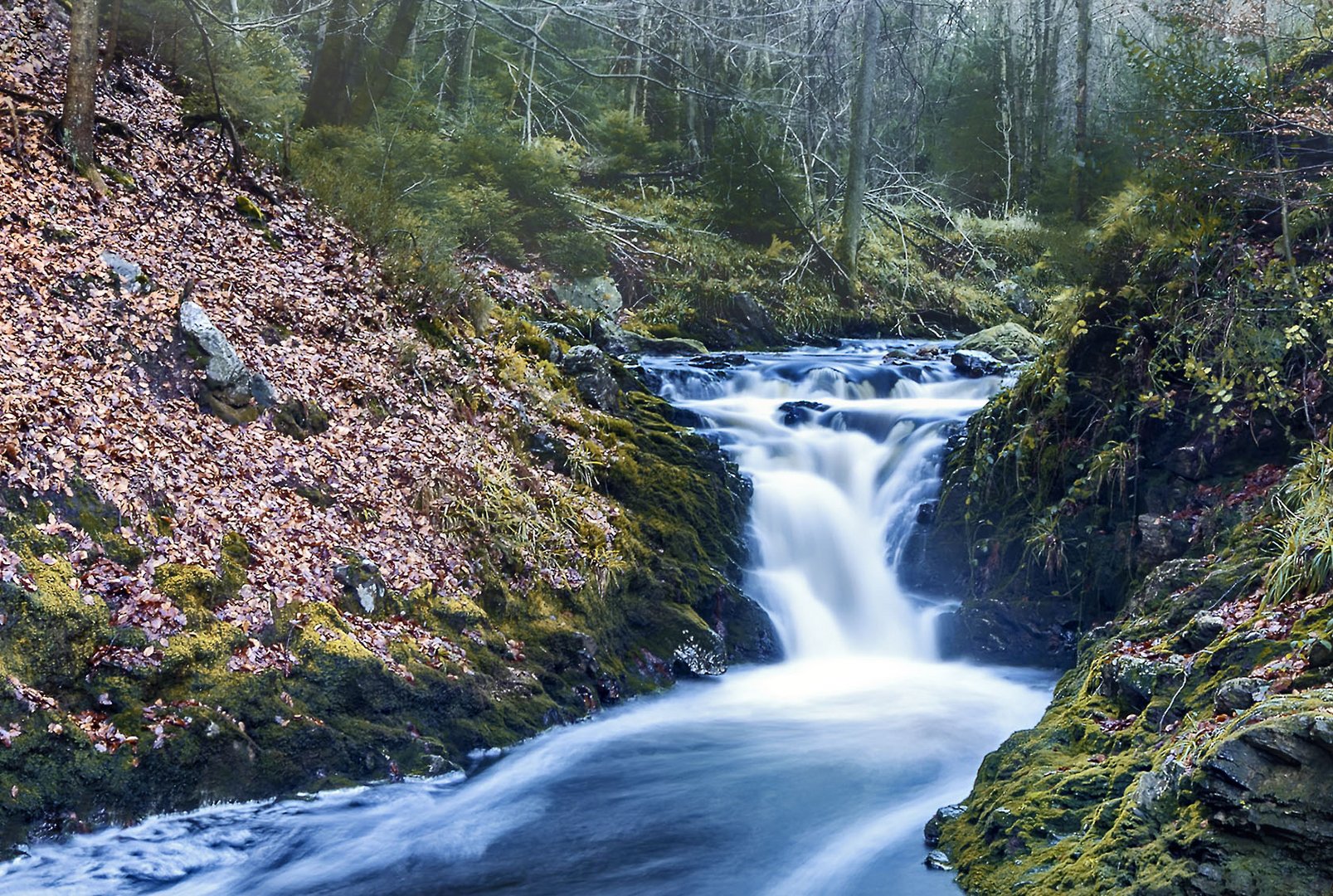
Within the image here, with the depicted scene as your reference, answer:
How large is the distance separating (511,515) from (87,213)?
4.19 metres

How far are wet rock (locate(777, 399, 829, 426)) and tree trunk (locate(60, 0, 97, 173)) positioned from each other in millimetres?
7488

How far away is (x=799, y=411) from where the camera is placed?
12.2 meters

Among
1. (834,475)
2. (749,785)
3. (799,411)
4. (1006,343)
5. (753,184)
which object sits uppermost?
(753,184)

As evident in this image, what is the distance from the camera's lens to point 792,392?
44.2ft

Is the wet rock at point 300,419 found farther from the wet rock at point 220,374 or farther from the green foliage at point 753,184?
the green foliage at point 753,184

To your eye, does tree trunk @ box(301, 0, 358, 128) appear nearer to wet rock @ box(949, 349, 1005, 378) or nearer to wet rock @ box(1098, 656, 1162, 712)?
wet rock @ box(949, 349, 1005, 378)

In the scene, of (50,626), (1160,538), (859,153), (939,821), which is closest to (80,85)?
(50,626)

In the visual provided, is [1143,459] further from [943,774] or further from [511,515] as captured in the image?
[511,515]

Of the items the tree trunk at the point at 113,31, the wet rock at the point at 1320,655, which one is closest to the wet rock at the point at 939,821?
the wet rock at the point at 1320,655

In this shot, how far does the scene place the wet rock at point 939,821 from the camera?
546cm

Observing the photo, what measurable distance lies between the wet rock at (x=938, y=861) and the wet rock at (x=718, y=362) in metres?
9.16

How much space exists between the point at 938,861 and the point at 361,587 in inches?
160

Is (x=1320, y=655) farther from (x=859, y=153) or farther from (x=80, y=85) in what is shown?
(x=859, y=153)

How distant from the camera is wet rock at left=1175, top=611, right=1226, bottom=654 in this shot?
206 inches
